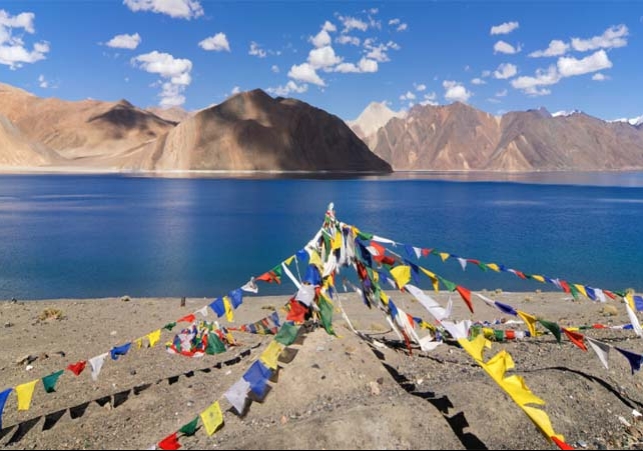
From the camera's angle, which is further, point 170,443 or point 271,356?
point 271,356

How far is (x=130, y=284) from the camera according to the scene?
2253 cm

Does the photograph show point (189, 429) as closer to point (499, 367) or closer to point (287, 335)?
point (287, 335)

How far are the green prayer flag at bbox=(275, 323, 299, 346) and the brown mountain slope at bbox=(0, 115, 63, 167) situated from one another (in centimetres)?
18715

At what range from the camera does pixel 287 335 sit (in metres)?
6.59

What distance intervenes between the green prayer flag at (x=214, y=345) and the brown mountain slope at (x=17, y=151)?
183630 mm

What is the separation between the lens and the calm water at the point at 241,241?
76.3ft

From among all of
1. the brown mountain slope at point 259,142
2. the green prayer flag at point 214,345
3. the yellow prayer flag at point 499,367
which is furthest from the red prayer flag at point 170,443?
the brown mountain slope at point 259,142

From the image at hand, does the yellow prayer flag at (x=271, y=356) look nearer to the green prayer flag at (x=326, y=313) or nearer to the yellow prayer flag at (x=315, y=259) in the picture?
the green prayer flag at (x=326, y=313)

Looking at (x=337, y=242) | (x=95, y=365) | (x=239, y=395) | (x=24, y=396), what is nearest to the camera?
(x=239, y=395)

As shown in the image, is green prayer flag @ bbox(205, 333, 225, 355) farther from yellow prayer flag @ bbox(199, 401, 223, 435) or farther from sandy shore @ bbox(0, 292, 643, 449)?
yellow prayer flag @ bbox(199, 401, 223, 435)

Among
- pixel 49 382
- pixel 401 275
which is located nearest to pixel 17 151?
pixel 49 382

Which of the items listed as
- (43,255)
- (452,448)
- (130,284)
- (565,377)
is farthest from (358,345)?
(43,255)

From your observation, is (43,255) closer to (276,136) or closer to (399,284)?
(399,284)

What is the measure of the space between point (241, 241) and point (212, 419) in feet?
95.5
